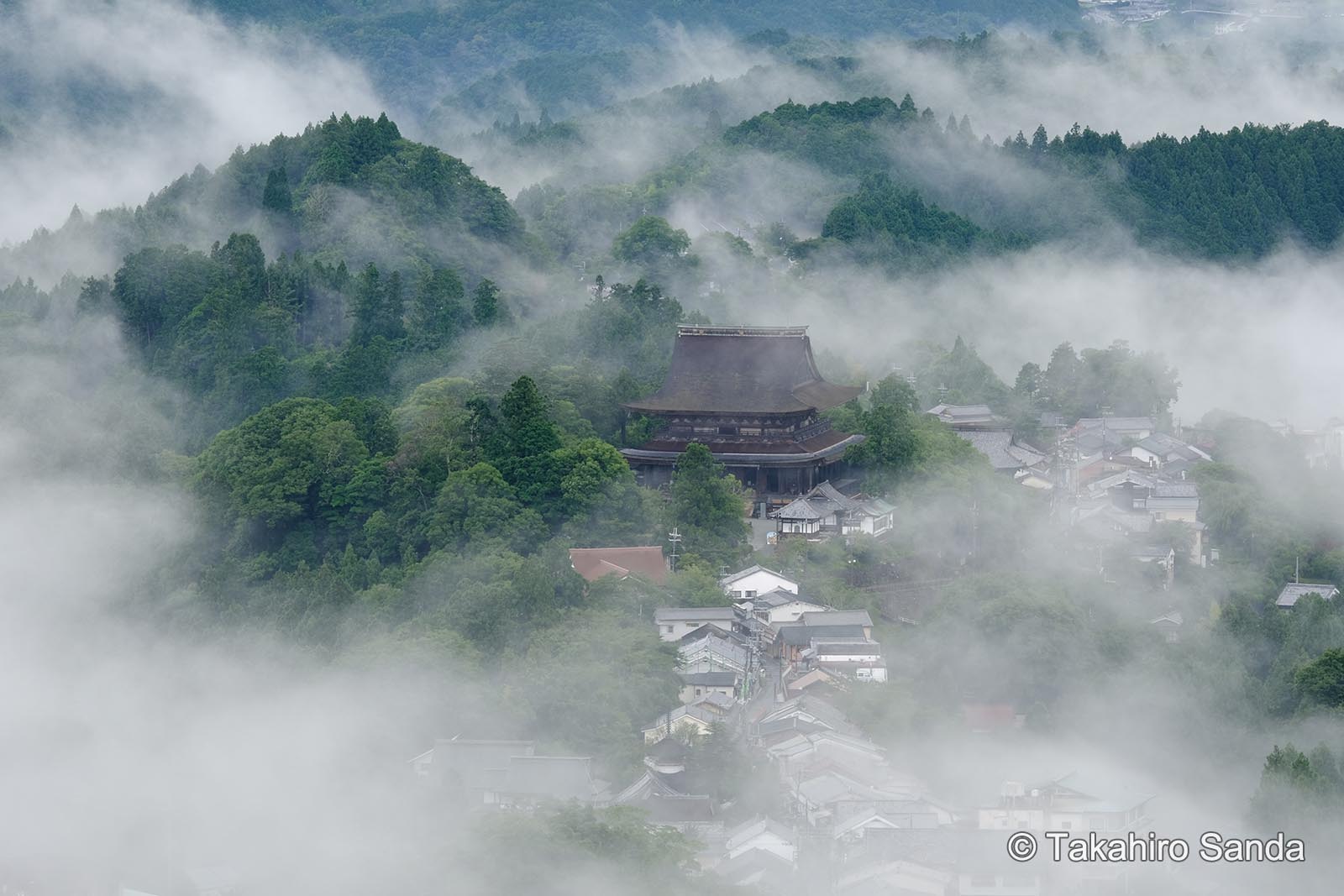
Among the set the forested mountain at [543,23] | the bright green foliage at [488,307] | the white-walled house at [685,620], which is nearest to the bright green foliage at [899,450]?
the white-walled house at [685,620]


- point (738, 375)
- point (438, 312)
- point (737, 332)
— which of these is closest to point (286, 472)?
point (738, 375)

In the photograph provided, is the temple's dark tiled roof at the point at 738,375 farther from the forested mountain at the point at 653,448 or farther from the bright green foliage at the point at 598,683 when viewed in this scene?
the bright green foliage at the point at 598,683

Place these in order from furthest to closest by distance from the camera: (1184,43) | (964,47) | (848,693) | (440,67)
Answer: (440,67), (1184,43), (964,47), (848,693)

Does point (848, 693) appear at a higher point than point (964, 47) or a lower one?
lower

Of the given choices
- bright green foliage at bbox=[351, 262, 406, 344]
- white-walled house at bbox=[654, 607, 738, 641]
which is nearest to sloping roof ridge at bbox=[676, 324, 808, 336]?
bright green foliage at bbox=[351, 262, 406, 344]

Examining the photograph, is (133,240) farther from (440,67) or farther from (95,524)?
(440,67)

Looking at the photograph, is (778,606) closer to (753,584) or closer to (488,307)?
(753,584)

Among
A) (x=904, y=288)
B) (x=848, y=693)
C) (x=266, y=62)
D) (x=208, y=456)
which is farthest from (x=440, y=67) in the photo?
(x=848, y=693)

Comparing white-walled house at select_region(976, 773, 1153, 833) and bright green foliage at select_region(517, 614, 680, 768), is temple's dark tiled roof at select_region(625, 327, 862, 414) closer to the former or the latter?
bright green foliage at select_region(517, 614, 680, 768)
